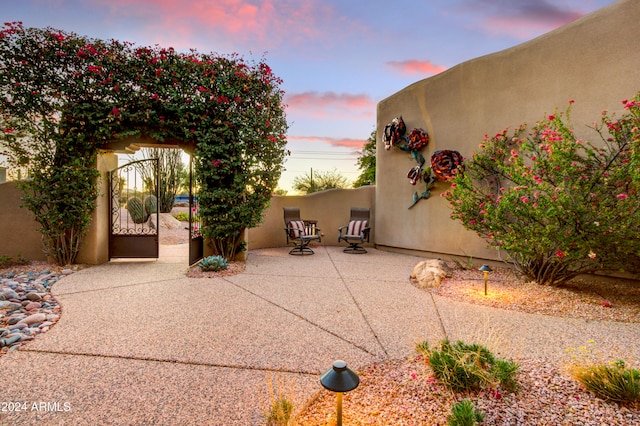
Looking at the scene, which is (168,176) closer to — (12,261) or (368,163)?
(12,261)

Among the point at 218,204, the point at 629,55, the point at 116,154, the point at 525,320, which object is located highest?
the point at 629,55

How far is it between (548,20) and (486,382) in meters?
7.26

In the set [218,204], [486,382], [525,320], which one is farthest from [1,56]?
[525,320]

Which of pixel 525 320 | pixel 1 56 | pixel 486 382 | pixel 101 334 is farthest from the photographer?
pixel 1 56

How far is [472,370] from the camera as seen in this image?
1690 mm

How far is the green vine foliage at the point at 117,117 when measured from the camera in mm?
4934

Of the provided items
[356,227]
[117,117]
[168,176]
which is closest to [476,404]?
[117,117]

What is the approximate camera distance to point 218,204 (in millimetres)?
5766

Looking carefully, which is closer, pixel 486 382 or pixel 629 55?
pixel 486 382

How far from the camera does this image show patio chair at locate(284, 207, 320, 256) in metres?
7.30

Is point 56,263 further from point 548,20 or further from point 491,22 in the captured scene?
point 548,20

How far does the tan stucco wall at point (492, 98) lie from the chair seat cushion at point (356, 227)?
24.0 inches

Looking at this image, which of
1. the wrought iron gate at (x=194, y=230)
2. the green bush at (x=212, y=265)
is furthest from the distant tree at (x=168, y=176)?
the green bush at (x=212, y=265)

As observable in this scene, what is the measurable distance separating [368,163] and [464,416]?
43.8ft
